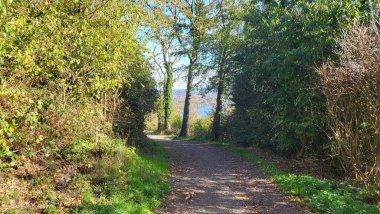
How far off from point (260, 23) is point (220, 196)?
969 centimetres

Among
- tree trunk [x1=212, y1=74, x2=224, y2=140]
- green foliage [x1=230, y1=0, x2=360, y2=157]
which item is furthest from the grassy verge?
tree trunk [x1=212, y1=74, x2=224, y2=140]

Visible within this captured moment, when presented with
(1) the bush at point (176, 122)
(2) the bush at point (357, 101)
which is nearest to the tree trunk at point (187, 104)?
(1) the bush at point (176, 122)

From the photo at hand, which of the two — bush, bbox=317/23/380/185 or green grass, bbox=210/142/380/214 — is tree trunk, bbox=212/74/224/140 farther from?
bush, bbox=317/23/380/185

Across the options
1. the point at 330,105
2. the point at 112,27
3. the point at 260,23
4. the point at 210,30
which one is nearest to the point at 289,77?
the point at 330,105

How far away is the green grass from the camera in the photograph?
686 cm

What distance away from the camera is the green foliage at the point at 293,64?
10.9 m

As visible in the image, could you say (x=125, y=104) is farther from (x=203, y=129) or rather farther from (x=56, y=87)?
(x=203, y=129)

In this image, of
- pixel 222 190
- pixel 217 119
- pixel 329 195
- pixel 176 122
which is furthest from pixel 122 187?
pixel 176 122

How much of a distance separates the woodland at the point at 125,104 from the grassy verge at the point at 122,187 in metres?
0.03

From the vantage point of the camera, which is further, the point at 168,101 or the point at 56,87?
the point at 168,101

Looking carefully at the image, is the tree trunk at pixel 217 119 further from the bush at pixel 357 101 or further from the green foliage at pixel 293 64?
the bush at pixel 357 101

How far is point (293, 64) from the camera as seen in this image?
11953mm

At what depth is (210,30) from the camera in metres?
25.7

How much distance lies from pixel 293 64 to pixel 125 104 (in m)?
7.10
